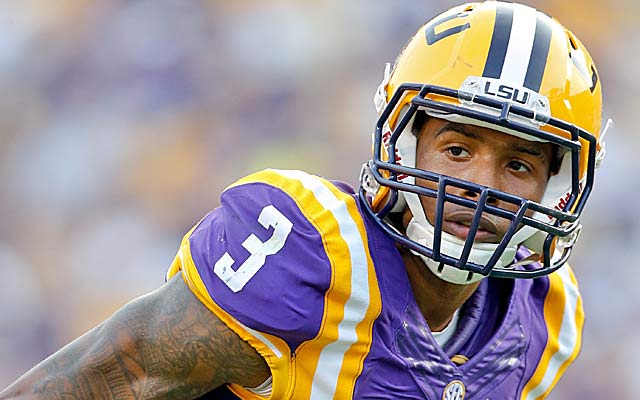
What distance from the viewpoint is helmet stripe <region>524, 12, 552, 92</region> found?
1572mm

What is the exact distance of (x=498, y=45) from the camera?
1.59 m

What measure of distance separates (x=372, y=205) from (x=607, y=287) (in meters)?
2.27

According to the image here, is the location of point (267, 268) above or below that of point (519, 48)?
below

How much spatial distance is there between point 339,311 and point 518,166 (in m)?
0.39

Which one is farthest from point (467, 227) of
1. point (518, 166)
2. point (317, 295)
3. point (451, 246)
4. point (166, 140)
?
point (166, 140)

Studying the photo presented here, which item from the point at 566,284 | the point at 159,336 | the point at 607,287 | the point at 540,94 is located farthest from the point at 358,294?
the point at 607,287

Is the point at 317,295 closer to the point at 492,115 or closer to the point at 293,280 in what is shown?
the point at 293,280

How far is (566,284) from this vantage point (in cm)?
193

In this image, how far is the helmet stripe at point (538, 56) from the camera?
5.16 feet

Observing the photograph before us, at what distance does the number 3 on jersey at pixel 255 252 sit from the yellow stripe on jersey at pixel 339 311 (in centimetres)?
4

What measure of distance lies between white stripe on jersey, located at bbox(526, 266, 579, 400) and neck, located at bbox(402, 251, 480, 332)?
0.93 ft

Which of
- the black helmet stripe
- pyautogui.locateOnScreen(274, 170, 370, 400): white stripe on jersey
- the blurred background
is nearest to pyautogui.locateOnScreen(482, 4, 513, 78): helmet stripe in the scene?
the black helmet stripe

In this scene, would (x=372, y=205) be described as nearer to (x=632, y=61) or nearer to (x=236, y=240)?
(x=236, y=240)

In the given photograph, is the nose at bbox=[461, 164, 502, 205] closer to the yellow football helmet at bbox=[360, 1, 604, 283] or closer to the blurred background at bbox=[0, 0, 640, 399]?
the yellow football helmet at bbox=[360, 1, 604, 283]
